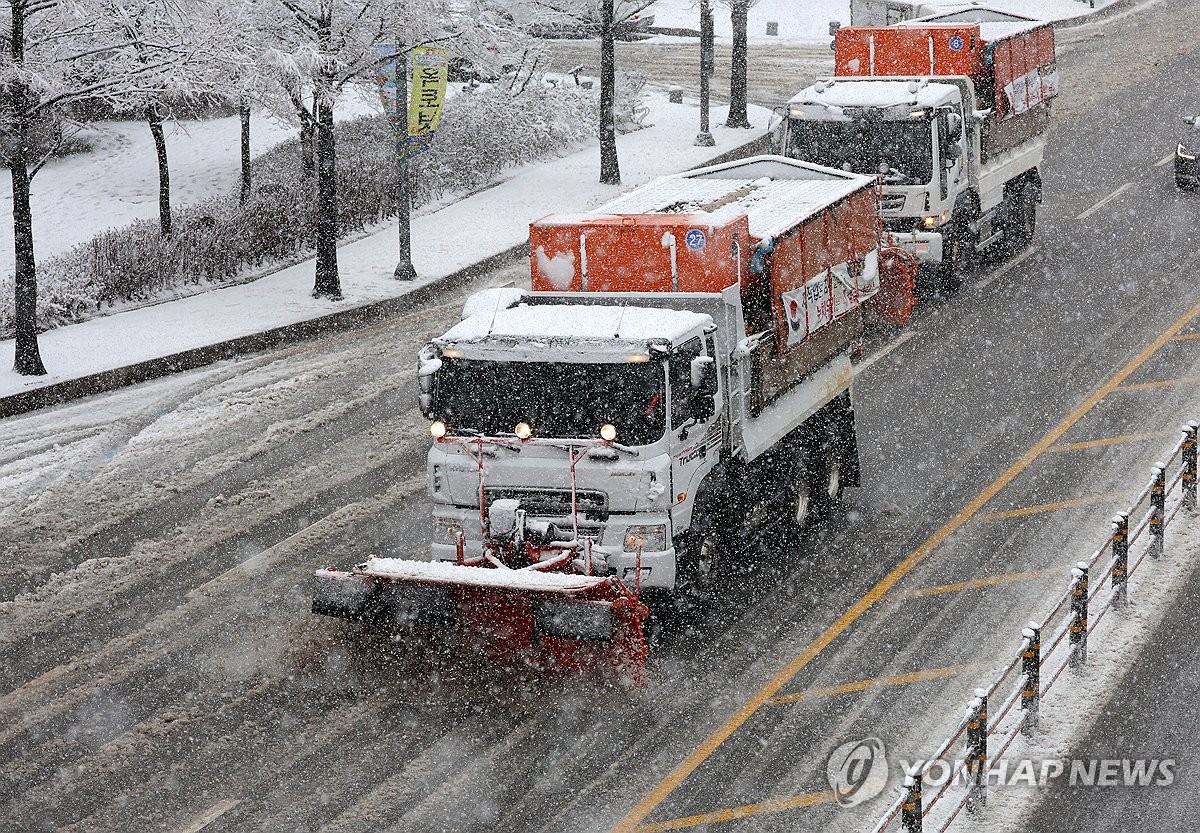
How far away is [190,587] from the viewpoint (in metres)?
→ 14.6

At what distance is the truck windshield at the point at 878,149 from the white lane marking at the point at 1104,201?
7.25 metres

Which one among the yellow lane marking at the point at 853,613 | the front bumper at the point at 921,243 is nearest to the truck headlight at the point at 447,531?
the yellow lane marking at the point at 853,613

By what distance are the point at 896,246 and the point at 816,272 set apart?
734 centimetres

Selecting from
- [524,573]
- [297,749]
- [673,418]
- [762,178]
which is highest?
[762,178]

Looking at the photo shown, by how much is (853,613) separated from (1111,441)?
556cm

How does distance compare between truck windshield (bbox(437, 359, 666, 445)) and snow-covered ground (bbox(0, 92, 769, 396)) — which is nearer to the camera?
truck windshield (bbox(437, 359, 666, 445))

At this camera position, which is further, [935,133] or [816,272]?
[935,133]

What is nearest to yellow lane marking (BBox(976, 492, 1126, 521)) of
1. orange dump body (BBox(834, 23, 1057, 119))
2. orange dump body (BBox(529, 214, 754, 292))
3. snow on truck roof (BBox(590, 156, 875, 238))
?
snow on truck roof (BBox(590, 156, 875, 238))

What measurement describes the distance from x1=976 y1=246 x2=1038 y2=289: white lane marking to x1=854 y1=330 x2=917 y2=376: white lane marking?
293 cm

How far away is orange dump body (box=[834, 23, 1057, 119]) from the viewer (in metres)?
24.0

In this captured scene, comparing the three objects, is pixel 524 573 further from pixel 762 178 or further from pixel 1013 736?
pixel 762 178

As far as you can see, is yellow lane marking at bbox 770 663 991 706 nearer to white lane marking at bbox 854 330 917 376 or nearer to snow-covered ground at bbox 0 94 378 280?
white lane marking at bbox 854 330 917 376

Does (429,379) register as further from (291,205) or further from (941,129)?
(291,205)

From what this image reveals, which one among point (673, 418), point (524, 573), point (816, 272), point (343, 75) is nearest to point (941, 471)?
point (816, 272)
